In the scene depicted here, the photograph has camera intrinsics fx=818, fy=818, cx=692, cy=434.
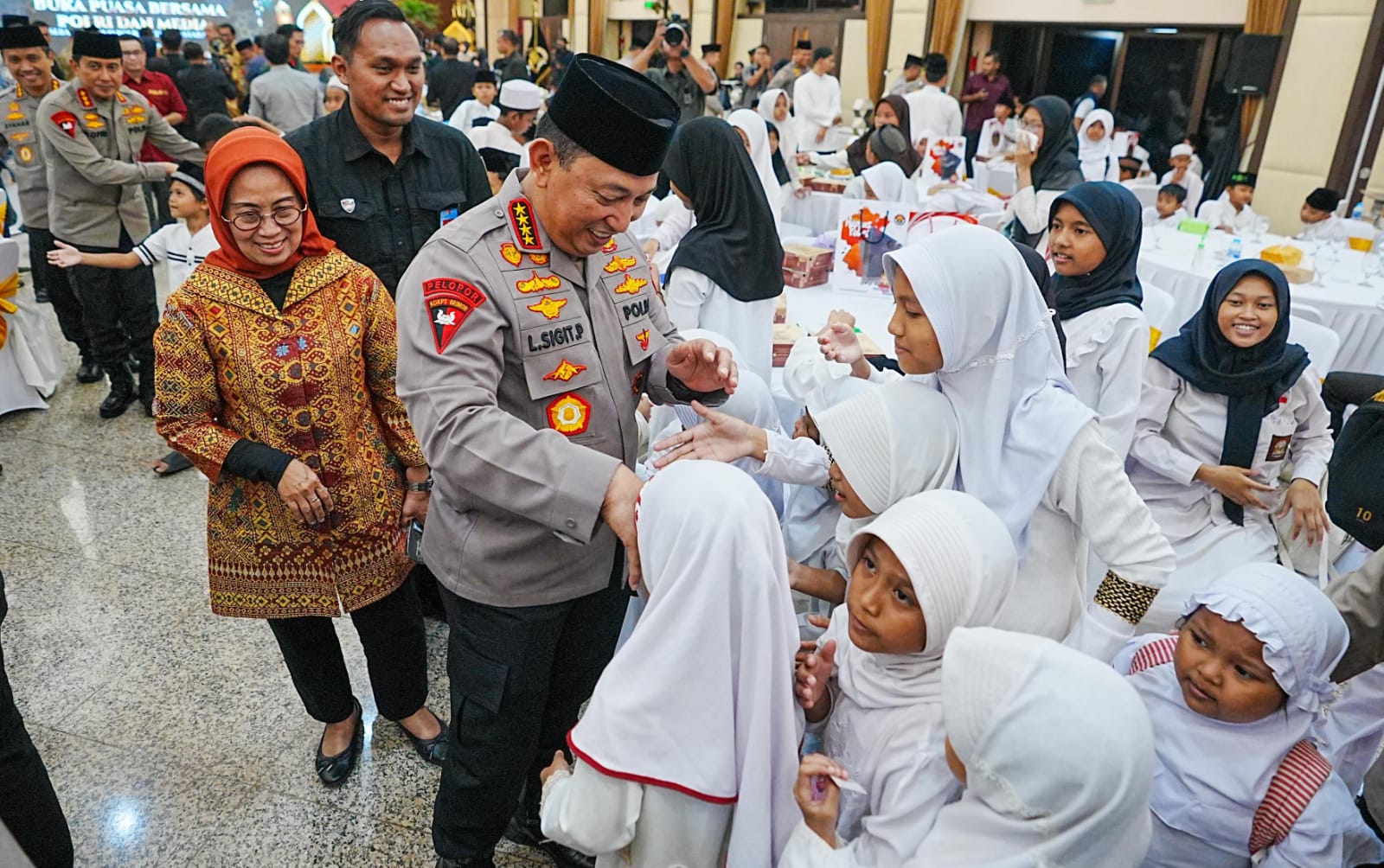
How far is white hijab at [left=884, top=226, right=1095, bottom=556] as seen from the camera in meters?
1.48

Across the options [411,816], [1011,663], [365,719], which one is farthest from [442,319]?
[365,719]

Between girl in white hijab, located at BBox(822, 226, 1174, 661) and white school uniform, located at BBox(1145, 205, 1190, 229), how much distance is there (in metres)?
4.66

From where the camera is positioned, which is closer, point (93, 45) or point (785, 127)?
point (93, 45)

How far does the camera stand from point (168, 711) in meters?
2.33

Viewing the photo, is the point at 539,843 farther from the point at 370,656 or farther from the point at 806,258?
the point at 806,258

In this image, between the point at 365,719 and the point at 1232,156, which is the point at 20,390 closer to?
the point at 365,719

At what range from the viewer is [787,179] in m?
5.80

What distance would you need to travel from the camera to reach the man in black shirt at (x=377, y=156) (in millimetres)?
2197

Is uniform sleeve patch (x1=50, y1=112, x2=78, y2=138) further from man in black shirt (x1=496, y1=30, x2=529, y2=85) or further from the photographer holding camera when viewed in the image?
man in black shirt (x1=496, y1=30, x2=529, y2=85)

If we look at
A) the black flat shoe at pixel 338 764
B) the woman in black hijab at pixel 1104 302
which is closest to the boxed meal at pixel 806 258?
the woman in black hijab at pixel 1104 302

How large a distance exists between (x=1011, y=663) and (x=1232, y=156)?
30.2 ft

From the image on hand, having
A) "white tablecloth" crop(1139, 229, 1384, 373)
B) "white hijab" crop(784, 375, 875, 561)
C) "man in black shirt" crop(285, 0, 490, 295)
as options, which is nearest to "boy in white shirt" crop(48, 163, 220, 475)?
"man in black shirt" crop(285, 0, 490, 295)

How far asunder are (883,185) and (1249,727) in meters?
4.48

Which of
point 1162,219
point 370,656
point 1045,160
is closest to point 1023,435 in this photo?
point 370,656
